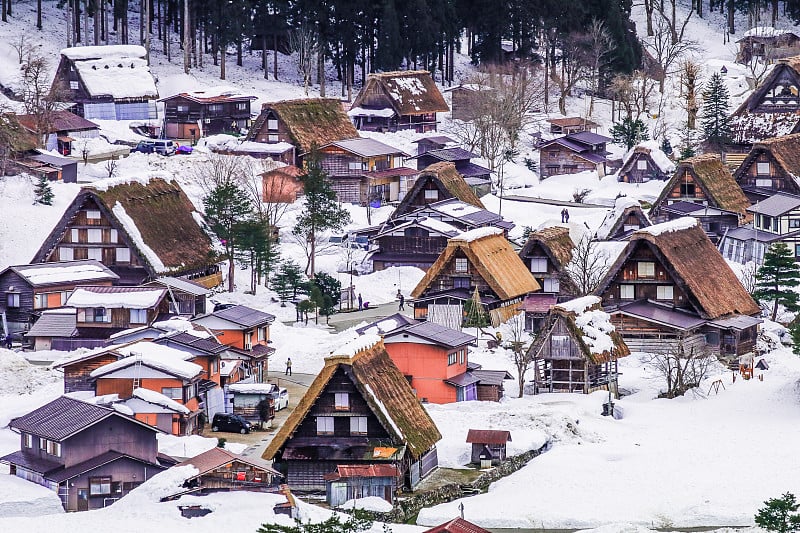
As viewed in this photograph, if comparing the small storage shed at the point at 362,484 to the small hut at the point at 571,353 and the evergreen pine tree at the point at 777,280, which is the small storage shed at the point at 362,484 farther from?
the evergreen pine tree at the point at 777,280

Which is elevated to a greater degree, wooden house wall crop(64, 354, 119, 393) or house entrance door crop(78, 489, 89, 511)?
wooden house wall crop(64, 354, 119, 393)

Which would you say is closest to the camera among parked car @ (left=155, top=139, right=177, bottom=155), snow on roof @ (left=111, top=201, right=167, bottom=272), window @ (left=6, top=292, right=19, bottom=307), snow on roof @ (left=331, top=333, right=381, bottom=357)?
snow on roof @ (left=331, top=333, right=381, bottom=357)

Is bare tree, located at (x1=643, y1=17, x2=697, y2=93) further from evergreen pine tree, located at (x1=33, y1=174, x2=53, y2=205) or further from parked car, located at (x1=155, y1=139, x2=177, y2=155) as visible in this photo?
evergreen pine tree, located at (x1=33, y1=174, x2=53, y2=205)

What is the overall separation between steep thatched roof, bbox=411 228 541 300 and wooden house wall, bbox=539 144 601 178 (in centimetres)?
2154

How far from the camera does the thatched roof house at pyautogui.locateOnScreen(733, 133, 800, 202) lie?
7881 cm

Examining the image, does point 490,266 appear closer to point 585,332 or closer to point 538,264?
point 538,264

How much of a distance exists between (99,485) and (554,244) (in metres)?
26.0

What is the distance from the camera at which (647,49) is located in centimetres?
10988

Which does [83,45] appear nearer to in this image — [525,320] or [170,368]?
[525,320]

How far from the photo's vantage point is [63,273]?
214 feet

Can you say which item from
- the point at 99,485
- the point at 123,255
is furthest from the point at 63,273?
the point at 99,485

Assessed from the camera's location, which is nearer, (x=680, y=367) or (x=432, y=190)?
(x=680, y=367)

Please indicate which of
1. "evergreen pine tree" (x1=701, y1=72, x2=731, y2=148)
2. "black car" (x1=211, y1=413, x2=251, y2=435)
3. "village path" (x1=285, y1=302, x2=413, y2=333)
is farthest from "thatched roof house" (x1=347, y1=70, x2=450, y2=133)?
"black car" (x1=211, y1=413, x2=251, y2=435)

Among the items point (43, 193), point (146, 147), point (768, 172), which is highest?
point (146, 147)
